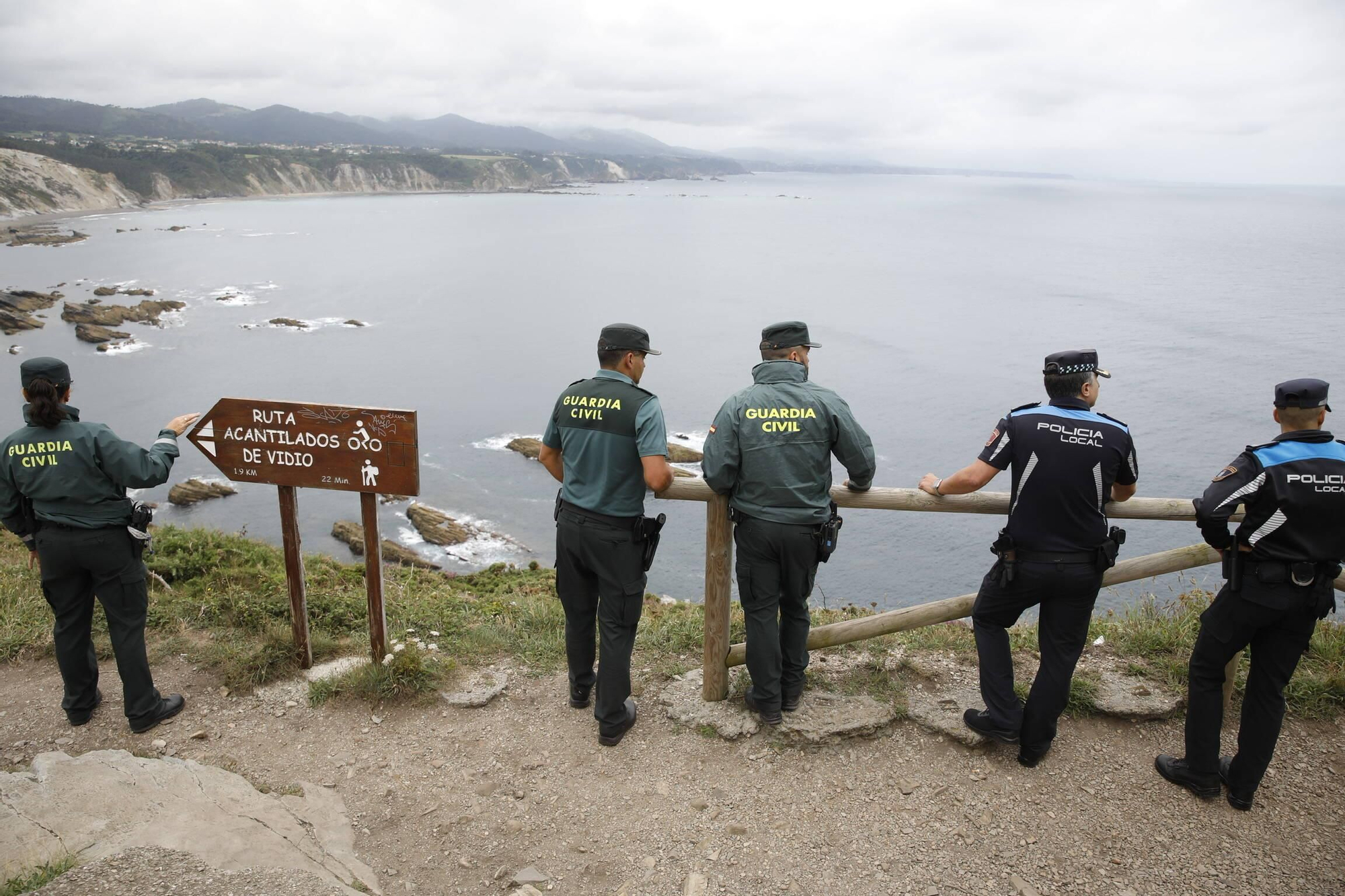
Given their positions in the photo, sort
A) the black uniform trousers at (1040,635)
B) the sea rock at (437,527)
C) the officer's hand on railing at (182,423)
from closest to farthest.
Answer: the black uniform trousers at (1040,635), the officer's hand on railing at (182,423), the sea rock at (437,527)

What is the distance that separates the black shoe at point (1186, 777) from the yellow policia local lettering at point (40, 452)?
6.40 metres

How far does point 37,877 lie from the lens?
3.64 meters

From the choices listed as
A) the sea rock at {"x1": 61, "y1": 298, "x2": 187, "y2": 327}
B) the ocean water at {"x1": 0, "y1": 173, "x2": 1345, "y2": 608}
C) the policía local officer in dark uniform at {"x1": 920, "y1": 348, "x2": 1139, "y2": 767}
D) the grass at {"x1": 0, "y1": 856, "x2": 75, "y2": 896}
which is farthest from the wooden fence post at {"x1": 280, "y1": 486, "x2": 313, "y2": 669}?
the sea rock at {"x1": 61, "y1": 298, "x2": 187, "y2": 327}

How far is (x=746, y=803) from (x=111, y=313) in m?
56.8

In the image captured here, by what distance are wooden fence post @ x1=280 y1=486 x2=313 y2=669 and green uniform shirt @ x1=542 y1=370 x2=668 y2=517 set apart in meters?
2.05

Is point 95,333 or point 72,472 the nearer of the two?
point 72,472

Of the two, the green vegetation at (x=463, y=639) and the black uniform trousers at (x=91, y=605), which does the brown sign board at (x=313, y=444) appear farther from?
the green vegetation at (x=463, y=639)

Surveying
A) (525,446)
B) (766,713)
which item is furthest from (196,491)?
(766,713)

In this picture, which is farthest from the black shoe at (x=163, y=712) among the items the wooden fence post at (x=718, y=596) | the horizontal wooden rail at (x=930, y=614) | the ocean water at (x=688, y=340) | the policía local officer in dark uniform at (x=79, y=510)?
the ocean water at (x=688, y=340)

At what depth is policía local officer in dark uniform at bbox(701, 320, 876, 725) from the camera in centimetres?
473

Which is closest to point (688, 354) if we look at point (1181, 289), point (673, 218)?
point (1181, 289)

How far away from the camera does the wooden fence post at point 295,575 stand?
229 inches

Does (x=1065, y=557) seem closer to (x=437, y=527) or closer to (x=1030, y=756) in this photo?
(x=1030, y=756)

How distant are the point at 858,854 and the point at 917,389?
39688 mm
